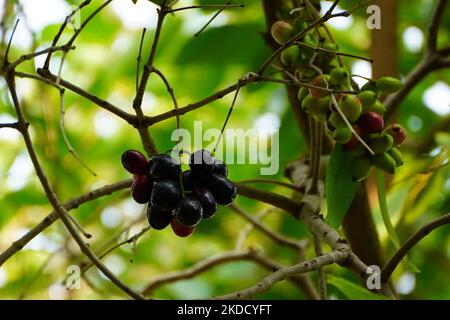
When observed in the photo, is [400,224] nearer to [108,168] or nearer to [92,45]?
[108,168]

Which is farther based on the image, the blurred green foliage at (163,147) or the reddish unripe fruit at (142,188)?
the blurred green foliage at (163,147)

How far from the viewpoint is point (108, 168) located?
1.77 meters

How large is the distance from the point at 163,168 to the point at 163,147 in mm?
784

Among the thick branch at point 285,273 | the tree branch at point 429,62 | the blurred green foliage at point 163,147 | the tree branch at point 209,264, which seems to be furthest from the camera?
the blurred green foliage at point 163,147

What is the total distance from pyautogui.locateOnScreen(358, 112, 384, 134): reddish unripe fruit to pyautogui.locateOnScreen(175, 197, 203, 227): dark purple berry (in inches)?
8.4

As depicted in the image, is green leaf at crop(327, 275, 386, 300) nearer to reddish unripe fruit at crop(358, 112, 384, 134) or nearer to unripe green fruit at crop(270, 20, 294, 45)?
reddish unripe fruit at crop(358, 112, 384, 134)

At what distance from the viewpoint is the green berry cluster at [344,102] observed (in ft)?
2.54

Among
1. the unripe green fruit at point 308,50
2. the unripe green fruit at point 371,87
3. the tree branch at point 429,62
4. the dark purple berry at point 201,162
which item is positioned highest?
the tree branch at point 429,62

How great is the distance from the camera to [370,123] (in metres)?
0.79

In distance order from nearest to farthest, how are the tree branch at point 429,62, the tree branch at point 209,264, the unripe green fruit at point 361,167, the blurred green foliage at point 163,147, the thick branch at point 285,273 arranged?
1. the thick branch at point 285,273
2. the unripe green fruit at point 361,167
3. the tree branch at point 429,62
4. the tree branch at point 209,264
5. the blurred green foliage at point 163,147

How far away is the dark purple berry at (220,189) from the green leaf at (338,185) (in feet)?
0.51

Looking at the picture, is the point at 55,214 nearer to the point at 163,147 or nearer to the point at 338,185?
the point at 338,185

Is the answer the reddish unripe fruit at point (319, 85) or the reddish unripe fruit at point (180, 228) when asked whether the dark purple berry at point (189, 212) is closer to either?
the reddish unripe fruit at point (180, 228)

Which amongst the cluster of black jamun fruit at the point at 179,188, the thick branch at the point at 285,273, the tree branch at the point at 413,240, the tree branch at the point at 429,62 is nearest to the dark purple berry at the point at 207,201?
the cluster of black jamun fruit at the point at 179,188
